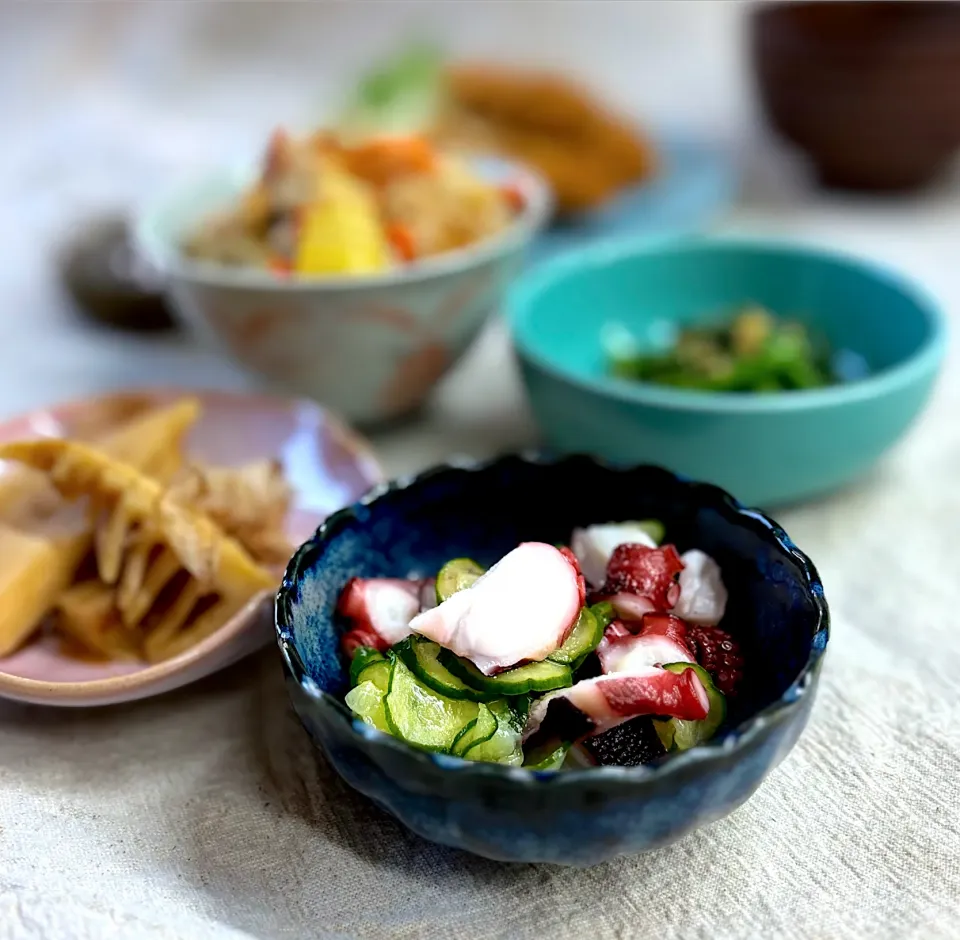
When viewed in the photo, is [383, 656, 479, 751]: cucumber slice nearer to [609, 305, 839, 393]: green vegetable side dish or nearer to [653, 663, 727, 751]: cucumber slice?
[653, 663, 727, 751]: cucumber slice

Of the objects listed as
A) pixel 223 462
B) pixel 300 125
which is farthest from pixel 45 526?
pixel 300 125

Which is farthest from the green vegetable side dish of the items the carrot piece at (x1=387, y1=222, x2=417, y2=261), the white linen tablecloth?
the carrot piece at (x1=387, y1=222, x2=417, y2=261)

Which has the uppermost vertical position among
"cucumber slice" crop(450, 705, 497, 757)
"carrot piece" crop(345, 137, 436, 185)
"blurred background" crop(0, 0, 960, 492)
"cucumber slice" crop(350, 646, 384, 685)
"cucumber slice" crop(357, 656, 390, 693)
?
"carrot piece" crop(345, 137, 436, 185)

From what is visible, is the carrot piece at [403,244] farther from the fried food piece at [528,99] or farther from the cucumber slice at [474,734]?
the fried food piece at [528,99]

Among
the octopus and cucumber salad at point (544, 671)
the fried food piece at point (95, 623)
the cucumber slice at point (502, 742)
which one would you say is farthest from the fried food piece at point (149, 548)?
the cucumber slice at point (502, 742)

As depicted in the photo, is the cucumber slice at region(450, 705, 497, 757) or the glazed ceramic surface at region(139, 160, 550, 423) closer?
the cucumber slice at region(450, 705, 497, 757)

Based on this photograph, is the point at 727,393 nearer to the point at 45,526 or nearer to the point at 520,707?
the point at 520,707

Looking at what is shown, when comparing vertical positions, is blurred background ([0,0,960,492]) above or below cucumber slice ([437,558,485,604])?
below
